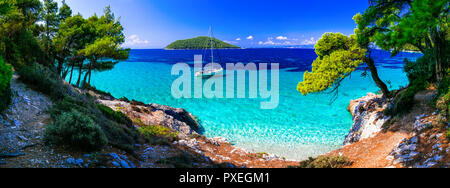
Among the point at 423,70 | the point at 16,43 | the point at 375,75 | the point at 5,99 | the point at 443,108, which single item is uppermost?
the point at 16,43

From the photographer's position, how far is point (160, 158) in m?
7.97

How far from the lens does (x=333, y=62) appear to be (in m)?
12.7

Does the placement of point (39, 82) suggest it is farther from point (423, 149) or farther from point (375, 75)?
point (375, 75)

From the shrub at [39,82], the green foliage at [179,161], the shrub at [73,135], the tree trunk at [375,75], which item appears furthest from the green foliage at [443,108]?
the shrub at [39,82]

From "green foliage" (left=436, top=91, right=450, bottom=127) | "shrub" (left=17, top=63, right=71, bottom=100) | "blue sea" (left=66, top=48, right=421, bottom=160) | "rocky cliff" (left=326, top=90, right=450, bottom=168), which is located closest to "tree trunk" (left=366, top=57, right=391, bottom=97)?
"blue sea" (left=66, top=48, right=421, bottom=160)

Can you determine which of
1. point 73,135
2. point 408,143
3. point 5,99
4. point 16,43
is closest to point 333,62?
point 408,143

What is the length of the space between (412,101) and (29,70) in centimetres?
1858

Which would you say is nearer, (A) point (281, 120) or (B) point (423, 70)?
(B) point (423, 70)

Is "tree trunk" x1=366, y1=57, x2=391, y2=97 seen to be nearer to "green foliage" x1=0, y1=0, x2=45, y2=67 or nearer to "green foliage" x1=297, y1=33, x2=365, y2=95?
"green foliage" x1=297, y1=33, x2=365, y2=95

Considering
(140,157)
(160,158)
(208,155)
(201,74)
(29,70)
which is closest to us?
(140,157)

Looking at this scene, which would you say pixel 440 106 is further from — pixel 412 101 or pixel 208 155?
pixel 208 155

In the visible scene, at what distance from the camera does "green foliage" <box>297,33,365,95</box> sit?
12560mm

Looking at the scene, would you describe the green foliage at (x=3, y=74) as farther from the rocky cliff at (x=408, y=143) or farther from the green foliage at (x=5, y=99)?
the rocky cliff at (x=408, y=143)

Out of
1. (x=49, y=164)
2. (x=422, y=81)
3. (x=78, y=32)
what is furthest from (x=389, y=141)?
(x=78, y=32)
